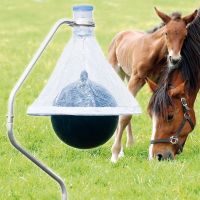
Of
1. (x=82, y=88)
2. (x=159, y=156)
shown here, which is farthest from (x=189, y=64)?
(x=82, y=88)

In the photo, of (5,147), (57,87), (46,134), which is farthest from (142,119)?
(57,87)

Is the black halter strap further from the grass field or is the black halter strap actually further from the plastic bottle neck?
the plastic bottle neck

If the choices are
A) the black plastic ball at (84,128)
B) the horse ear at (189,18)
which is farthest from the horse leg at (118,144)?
the black plastic ball at (84,128)

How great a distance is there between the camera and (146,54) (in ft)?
30.8

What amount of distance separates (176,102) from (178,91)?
0.14m

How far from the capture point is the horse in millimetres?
8461

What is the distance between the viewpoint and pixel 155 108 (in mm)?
8445

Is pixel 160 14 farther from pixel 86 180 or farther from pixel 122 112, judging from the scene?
pixel 122 112

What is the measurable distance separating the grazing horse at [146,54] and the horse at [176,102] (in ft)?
0.65

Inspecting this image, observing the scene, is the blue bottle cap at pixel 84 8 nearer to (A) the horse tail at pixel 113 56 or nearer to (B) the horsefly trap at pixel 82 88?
(B) the horsefly trap at pixel 82 88

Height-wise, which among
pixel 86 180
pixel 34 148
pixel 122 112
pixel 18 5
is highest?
pixel 122 112

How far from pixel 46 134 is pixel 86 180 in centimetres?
281

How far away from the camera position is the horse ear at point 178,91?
332 inches

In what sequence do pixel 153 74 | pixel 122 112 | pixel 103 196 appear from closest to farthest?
pixel 122 112
pixel 103 196
pixel 153 74
